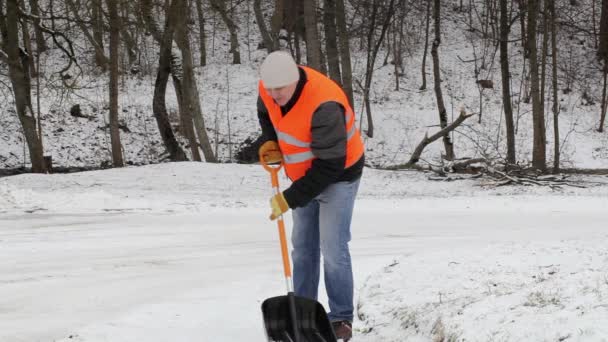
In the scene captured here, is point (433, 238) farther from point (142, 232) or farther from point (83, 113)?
point (83, 113)

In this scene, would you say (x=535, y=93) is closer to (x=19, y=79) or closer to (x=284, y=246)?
(x=19, y=79)

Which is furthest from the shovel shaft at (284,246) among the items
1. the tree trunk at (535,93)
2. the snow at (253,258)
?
Result: the tree trunk at (535,93)

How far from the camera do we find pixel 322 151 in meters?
3.96

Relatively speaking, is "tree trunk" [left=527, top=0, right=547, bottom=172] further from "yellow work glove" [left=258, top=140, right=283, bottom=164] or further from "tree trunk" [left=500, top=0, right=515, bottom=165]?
"yellow work glove" [left=258, top=140, right=283, bottom=164]

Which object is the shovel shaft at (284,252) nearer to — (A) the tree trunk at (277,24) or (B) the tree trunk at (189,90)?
(B) the tree trunk at (189,90)

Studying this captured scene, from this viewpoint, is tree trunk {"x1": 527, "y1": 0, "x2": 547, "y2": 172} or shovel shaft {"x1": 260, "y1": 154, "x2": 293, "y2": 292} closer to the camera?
shovel shaft {"x1": 260, "y1": 154, "x2": 293, "y2": 292}

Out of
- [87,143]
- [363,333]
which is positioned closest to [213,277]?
[363,333]

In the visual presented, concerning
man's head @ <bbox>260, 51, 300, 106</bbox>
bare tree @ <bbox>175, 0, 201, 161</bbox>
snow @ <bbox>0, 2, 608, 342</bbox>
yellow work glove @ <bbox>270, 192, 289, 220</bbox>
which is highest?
bare tree @ <bbox>175, 0, 201, 161</bbox>

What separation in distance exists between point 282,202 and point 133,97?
2503 cm

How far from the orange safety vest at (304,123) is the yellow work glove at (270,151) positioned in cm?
16

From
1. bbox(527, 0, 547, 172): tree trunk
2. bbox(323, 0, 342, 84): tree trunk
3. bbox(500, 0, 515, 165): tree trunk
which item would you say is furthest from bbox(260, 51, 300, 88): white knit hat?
bbox(500, 0, 515, 165): tree trunk

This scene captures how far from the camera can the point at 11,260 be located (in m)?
6.92

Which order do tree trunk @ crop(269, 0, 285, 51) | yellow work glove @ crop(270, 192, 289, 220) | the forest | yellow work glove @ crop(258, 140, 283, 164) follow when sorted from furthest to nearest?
tree trunk @ crop(269, 0, 285, 51), the forest, yellow work glove @ crop(258, 140, 283, 164), yellow work glove @ crop(270, 192, 289, 220)

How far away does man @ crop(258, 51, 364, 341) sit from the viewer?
3.94 meters
